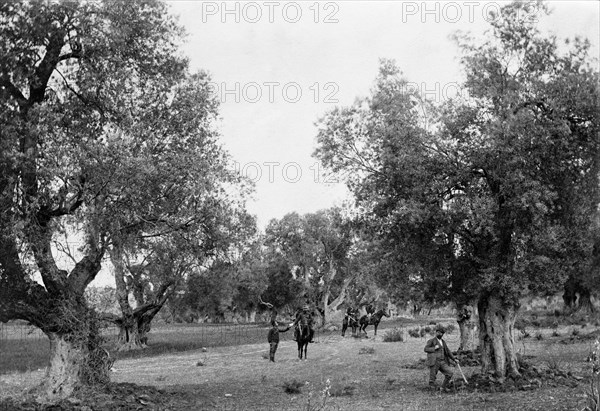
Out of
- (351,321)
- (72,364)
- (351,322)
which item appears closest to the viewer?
(72,364)

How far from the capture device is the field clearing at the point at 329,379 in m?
18.9

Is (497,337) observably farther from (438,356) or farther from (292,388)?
(292,388)

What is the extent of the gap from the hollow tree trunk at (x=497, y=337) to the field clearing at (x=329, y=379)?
1724 mm

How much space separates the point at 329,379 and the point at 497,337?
28.2ft

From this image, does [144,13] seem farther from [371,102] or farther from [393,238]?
[393,238]

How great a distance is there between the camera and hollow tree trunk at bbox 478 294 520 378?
22.2 m

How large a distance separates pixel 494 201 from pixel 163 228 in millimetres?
10300


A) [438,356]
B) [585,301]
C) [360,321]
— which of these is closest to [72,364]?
[438,356]

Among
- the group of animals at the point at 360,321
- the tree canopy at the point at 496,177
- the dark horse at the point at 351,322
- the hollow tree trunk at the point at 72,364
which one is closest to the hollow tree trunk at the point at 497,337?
the tree canopy at the point at 496,177

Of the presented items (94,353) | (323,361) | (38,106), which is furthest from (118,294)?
(38,106)

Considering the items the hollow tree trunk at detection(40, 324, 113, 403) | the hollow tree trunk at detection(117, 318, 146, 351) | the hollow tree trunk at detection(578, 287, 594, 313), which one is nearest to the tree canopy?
the hollow tree trunk at detection(40, 324, 113, 403)

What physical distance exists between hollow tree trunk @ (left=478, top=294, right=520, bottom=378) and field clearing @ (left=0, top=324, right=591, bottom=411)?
1724 mm

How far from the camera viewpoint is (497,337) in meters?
22.3

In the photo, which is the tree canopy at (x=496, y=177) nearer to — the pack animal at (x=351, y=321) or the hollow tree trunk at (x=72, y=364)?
the hollow tree trunk at (x=72, y=364)
